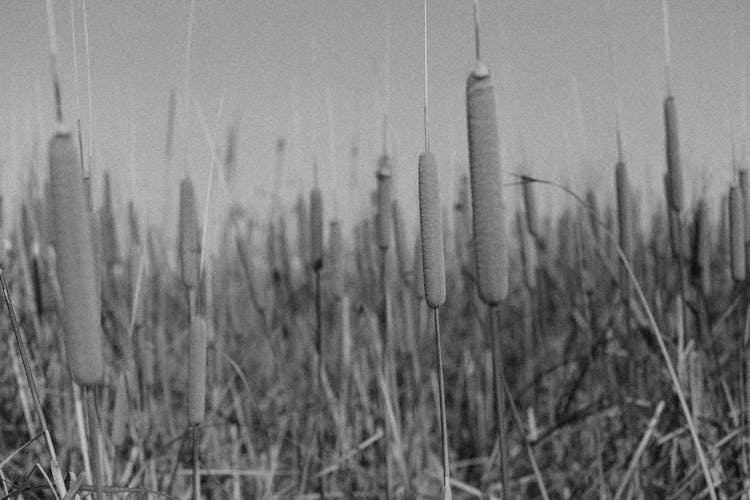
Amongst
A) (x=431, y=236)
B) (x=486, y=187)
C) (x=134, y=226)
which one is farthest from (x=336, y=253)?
(x=486, y=187)

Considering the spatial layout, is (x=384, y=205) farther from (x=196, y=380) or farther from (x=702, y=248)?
(x=702, y=248)

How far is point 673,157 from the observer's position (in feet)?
5.08

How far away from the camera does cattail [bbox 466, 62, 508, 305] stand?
71 centimetres

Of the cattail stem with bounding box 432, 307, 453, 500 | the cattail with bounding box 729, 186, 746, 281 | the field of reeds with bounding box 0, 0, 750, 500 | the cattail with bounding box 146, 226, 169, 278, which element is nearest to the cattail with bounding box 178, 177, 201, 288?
the field of reeds with bounding box 0, 0, 750, 500

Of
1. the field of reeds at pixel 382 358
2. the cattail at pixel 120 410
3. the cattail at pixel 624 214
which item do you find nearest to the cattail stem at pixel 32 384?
the field of reeds at pixel 382 358

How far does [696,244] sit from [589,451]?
66 cm

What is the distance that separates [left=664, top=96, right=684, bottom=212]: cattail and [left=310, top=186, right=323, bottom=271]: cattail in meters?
0.78

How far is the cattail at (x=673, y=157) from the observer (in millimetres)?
1547

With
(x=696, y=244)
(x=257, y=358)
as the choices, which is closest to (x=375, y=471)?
(x=696, y=244)

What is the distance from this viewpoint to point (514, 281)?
3.89 m

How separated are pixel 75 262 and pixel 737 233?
1.25 metres

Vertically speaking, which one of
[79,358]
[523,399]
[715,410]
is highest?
[79,358]

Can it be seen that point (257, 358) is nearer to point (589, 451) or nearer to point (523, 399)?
point (523, 399)

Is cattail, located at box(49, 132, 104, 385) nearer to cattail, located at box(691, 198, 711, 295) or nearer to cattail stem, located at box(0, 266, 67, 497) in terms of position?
cattail stem, located at box(0, 266, 67, 497)
